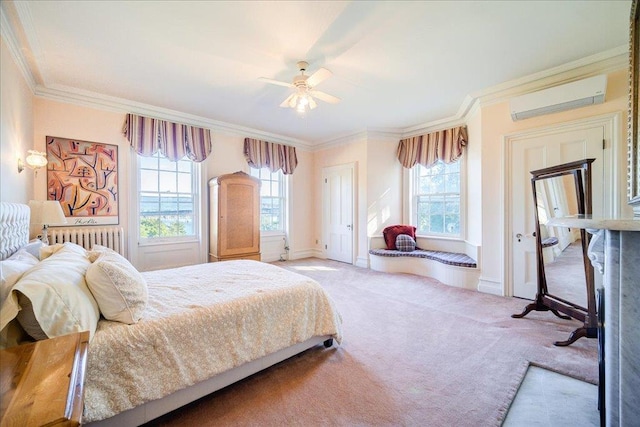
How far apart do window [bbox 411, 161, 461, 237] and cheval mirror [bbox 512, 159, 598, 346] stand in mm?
1852

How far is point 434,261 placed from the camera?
4.23m

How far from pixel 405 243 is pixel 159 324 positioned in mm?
4029

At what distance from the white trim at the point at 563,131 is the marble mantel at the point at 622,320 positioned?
244 cm

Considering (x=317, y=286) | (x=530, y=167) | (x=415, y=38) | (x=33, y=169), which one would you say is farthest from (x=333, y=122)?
(x=33, y=169)

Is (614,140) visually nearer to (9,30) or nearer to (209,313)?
(209,313)

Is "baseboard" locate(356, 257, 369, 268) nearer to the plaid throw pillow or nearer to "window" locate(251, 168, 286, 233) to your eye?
the plaid throw pillow

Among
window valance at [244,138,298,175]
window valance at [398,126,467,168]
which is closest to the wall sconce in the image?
window valance at [244,138,298,175]

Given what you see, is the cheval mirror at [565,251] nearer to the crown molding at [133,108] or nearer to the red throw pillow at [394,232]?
Answer: the red throw pillow at [394,232]

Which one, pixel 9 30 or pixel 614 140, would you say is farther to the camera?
pixel 614 140

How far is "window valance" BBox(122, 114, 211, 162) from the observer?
149 inches

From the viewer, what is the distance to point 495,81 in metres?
3.16

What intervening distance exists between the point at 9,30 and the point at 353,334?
12.6 ft

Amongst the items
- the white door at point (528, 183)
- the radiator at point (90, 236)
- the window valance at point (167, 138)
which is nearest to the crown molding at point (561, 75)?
the white door at point (528, 183)

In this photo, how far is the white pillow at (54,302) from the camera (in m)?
1.08
